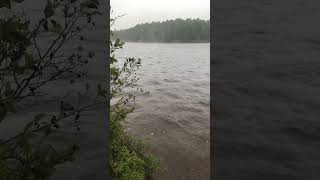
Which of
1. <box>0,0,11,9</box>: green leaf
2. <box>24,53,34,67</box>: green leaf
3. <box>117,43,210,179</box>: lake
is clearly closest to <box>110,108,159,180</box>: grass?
<box>117,43,210,179</box>: lake

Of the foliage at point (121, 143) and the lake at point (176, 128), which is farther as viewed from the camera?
the lake at point (176, 128)

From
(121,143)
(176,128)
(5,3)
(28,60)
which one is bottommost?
(176,128)

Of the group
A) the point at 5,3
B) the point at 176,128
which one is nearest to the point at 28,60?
the point at 5,3

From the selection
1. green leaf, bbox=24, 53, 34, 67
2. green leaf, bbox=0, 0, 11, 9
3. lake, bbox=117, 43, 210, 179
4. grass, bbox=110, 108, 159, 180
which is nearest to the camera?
green leaf, bbox=0, 0, 11, 9

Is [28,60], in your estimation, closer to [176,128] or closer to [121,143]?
[121,143]

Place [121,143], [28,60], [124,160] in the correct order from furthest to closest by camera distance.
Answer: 1. [121,143]
2. [124,160]
3. [28,60]

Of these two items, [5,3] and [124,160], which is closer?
[5,3]

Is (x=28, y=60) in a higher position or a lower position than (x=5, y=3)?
lower

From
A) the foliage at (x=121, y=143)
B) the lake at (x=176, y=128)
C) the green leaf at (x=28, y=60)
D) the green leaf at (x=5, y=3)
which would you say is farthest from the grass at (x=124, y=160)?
the green leaf at (x=5, y=3)

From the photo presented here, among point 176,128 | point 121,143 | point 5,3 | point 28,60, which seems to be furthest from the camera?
point 176,128

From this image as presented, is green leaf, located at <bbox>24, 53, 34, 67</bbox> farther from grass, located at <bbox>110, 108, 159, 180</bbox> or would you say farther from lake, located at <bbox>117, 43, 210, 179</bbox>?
lake, located at <bbox>117, 43, 210, 179</bbox>

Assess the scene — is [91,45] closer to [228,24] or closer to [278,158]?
[228,24]

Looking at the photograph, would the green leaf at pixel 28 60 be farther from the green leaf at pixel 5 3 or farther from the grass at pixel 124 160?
the grass at pixel 124 160

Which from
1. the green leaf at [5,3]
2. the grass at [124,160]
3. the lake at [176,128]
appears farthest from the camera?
the lake at [176,128]
